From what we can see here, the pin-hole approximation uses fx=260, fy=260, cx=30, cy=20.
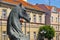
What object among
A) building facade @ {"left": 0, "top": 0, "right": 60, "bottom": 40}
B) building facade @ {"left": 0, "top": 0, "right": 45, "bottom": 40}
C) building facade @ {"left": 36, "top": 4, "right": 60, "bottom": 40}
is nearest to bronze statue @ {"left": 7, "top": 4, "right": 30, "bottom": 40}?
building facade @ {"left": 0, "top": 0, "right": 60, "bottom": 40}

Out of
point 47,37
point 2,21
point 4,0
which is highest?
point 4,0

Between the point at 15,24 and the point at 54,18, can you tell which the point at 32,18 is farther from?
the point at 15,24

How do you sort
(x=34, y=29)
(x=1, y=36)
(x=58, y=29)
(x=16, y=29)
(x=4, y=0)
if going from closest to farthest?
(x=16, y=29) → (x=1, y=36) → (x=4, y=0) → (x=34, y=29) → (x=58, y=29)

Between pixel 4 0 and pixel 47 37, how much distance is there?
10.6m

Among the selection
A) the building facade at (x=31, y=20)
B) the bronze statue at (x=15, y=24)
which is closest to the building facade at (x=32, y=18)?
the building facade at (x=31, y=20)

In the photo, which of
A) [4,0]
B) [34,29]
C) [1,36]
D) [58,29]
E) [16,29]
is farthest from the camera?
[58,29]

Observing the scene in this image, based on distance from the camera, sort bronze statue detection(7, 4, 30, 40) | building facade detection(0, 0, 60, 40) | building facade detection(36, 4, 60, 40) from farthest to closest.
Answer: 1. building facade detection(36, 4, 60, 40)
2. building facade detection(0, 0, 60, 40)
3. bronze statue detection(7, 4, 30, 40)

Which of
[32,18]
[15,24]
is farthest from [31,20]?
[15,24]

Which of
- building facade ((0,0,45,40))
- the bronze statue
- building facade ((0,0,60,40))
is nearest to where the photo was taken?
the bronze statue

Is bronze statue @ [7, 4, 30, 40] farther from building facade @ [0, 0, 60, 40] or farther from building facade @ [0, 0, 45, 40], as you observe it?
building facade @ [0, 0, 45, 40]

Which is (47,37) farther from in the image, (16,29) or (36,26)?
(16,29)

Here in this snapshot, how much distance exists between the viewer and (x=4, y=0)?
38.2 m

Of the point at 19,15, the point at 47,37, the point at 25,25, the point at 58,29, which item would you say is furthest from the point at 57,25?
the point at 19,15

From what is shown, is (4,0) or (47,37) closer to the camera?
(4,0)
